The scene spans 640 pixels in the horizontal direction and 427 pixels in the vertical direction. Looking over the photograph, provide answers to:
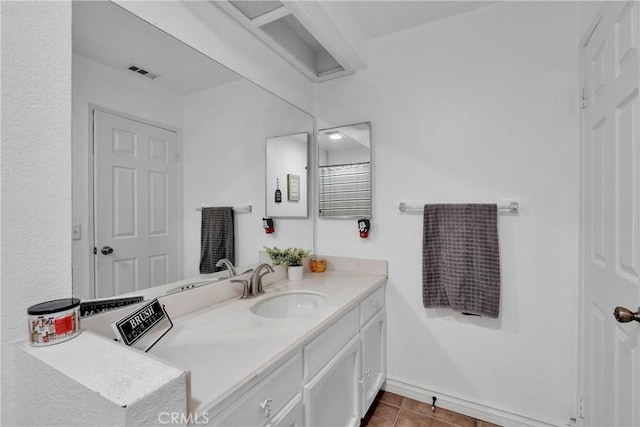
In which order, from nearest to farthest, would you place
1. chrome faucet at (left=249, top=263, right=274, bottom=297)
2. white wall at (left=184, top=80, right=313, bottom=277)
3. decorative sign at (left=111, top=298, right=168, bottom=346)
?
1. decorative sign at (left=111, top=298, right=168, bottom=346)
2. white wall at (left=184, top=80, right=313, bottom=277)
3. chrome faucet at (left=249, top=263, right=274, bottom=297)

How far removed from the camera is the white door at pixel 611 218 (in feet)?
3.07

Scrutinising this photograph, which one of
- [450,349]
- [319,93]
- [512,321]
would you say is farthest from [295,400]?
[319,93]

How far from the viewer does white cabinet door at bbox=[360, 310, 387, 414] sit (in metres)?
1.62

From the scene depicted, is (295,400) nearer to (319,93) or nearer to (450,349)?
(450,349)

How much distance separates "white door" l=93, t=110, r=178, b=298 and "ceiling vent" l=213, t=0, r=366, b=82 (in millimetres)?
783

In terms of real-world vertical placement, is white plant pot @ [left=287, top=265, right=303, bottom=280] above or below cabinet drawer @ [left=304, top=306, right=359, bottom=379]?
above

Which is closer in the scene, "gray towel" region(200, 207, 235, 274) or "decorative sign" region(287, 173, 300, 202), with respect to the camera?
"gray towel" region(200, 207, 235, 274)

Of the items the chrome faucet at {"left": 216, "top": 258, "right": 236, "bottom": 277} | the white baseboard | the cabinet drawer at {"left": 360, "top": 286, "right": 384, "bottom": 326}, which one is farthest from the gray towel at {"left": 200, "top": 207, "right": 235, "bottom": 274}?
the white baseboard

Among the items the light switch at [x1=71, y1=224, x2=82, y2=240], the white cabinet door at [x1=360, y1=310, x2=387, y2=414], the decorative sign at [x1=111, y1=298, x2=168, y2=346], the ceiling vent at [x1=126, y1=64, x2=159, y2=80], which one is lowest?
the white cabinet door at [x1=360, y1=310, x2=387, y2=414]

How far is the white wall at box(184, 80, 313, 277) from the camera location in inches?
51.7

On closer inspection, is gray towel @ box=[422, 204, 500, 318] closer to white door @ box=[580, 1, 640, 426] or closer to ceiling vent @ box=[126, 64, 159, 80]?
white door @ box=[580, 1, 640, 426]

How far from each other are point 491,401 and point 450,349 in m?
0.34

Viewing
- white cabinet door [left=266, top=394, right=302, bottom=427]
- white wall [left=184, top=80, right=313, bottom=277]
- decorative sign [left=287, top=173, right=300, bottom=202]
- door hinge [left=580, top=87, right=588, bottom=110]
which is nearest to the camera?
white cabinet door [left=266, top=394, right=302, bottom=427]

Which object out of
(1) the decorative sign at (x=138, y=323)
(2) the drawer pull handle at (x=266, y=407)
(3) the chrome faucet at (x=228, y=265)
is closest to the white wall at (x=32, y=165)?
(1) the decorative sign at (x=138, y=323)
